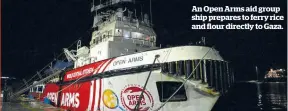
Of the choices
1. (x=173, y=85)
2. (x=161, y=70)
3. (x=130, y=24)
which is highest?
(x=130, y=24)

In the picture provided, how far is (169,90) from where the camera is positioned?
33.7 feet

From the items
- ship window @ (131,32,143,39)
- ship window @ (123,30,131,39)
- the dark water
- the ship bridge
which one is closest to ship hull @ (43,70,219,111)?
the ship bridge

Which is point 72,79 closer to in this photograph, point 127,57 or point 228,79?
point 127,57

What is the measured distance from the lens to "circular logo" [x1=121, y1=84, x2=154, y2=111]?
10055 mm

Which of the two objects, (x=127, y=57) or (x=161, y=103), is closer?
(x=161, y=103)

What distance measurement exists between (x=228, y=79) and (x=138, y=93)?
4.14m

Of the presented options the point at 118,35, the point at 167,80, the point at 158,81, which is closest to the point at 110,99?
the point at 158,81

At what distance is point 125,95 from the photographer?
1049 centimetres

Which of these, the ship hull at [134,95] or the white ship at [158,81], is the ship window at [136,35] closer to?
the white ship at [158,81]

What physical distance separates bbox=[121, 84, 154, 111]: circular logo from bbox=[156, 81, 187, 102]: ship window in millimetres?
502

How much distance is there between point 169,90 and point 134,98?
5.27ft

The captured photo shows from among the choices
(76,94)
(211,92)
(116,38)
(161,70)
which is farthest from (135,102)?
(116,38)

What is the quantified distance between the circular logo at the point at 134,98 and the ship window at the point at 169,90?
50 cm

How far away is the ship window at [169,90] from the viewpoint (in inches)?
394
